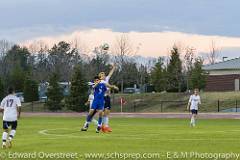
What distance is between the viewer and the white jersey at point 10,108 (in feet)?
60.0

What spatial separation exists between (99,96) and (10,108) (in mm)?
6114

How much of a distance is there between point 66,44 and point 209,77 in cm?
5902

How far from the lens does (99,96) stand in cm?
2391

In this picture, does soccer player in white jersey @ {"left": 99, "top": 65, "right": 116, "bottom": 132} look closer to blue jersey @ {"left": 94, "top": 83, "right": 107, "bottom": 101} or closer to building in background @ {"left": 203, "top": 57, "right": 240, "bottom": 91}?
blue jersey @ {"left": 94, "top": 83, "right": 107, "bottom": 101}

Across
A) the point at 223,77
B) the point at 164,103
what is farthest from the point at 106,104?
the point at 223,77

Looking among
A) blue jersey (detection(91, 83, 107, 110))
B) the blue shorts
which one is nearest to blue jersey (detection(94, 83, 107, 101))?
blue jersey (detection(91, 83, 107, 110))

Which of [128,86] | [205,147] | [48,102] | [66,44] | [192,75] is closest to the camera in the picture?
[205,147]

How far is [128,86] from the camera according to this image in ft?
354

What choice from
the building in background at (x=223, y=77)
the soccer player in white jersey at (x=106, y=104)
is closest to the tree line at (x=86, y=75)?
the building in background at (x=223, y=77)

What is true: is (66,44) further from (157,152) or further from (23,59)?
(157,152)

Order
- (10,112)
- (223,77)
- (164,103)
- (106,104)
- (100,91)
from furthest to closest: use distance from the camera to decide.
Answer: (223,77)
(164,103)
(106,104)
(100,91)
(10,112)

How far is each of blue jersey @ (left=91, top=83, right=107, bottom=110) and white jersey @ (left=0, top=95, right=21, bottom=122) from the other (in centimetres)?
582

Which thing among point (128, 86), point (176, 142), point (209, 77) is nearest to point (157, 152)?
point (176, 142)

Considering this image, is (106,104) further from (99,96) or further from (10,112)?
(10,112)
